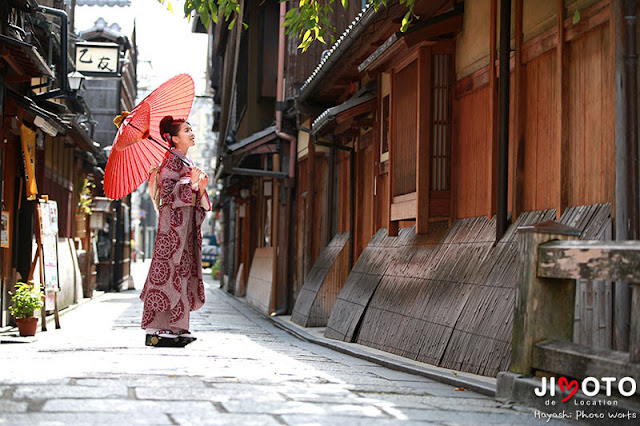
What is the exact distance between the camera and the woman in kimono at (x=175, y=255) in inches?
376

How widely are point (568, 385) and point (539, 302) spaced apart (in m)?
0.63

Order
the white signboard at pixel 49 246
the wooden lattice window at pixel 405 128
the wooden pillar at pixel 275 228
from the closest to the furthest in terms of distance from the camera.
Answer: the wooden lattice window at pixel 405 128 < the white signboard at pixel 49 246 < the wooden pillar at pixel 275 228

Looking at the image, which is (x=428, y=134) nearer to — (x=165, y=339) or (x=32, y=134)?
(x=165, y=339)

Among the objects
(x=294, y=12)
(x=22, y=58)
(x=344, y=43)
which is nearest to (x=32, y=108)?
(x=22, y=58)

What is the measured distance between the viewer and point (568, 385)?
18.4 ft

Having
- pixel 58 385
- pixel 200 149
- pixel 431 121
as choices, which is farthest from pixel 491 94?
pixel 200 149

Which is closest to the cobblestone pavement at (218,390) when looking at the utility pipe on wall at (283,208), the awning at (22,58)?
the awning at (22,58)

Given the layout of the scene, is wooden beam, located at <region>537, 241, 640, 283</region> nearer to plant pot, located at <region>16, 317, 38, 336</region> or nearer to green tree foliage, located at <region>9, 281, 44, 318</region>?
plant pot, located at <region>16, 317, 38, 336</region>

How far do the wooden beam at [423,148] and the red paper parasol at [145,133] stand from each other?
9.12 feet

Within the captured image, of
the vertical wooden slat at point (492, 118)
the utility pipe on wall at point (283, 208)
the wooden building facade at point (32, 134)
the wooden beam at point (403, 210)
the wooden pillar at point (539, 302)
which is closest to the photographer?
the wooden pillar at point (539, 302)

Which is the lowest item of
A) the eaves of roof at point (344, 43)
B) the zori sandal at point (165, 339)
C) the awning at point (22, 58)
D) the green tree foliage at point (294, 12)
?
the zori sandal at point (165, 339)

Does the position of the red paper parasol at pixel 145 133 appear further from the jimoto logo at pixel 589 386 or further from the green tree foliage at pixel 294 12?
the jimoto logo at pixel 589 386

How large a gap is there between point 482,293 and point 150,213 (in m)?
87.1

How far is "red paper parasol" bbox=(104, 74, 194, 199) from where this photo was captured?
9812mm
